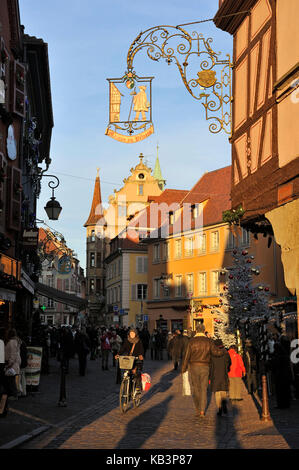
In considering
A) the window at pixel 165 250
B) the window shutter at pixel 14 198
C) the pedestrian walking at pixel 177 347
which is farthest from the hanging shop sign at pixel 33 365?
the window at pixel 165 250

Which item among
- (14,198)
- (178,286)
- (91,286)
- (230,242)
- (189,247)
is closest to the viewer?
(14,198)

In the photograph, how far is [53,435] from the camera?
10633 millimetres

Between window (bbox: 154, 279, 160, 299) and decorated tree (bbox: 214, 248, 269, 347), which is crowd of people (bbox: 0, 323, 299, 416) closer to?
decorated tree (bbox: 214, 248, 269, 347)

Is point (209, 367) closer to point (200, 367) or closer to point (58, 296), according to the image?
point (200, 367)

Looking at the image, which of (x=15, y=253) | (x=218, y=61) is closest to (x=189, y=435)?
(x=218, y=61)

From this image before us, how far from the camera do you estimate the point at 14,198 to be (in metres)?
21.8

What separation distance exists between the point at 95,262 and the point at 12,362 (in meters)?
101

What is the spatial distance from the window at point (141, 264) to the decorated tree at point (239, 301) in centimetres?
4476

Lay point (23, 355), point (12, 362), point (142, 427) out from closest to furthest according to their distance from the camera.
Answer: point (142, 427)
point (12, 362)
point (23, 355)

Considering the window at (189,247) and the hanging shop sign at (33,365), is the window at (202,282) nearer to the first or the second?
the window at (189,247)

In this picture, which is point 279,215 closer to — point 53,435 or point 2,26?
point 53,435

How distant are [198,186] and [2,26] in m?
38.4

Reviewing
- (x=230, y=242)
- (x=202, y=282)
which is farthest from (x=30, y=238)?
(x=202, y=282)

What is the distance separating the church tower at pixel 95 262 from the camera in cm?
10806
